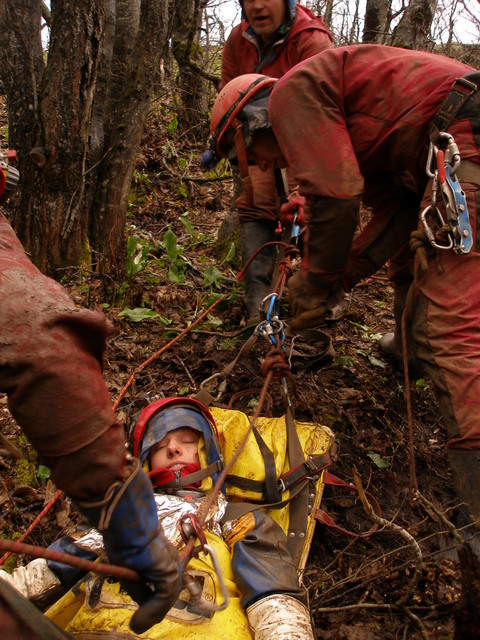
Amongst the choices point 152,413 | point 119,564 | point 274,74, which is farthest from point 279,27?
point 119,564

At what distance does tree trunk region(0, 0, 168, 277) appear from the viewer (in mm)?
3936

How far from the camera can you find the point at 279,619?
2.26 m

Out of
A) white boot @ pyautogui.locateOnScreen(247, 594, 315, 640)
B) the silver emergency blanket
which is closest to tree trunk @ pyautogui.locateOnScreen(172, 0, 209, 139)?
the silver emergency blanket

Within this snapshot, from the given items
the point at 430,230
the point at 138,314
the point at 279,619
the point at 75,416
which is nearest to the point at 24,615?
the point at 75,416

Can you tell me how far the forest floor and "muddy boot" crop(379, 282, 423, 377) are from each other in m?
0.10

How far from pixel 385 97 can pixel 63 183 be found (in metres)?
2.75

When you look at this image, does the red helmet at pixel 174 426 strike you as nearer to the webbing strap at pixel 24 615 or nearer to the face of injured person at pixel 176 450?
the face of injured person at pixel 176 450

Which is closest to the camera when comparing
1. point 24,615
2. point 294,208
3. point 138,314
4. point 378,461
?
point 24,615

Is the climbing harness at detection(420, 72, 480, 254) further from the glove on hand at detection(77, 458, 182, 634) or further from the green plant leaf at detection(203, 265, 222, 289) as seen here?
the green plant leaf at detection(203, 265, 222, 289)

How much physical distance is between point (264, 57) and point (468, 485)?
370 centimetres

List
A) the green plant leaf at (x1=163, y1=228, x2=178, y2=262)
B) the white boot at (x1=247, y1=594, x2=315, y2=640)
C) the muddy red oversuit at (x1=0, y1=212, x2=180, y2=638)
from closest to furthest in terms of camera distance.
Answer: the muddy red oversuit at (x1=0, y1=212, x2=180, y2=638)
the white boot at (x1=247, y1=594, x2=315, y2=640)
the green plant leaf at (x1=163, y1=228, x2=178, y2=262)

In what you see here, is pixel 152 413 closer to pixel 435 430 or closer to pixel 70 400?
pixel 70 400

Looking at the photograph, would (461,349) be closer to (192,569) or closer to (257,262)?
(192,569)

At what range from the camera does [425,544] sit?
314 cm
